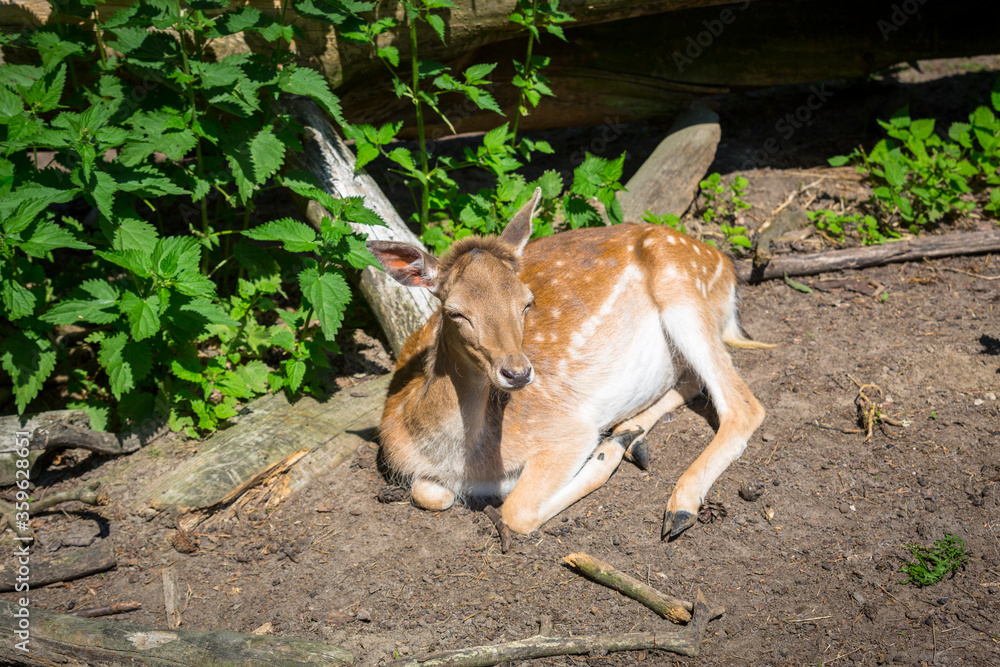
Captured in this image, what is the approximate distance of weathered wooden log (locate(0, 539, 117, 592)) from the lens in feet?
10.7

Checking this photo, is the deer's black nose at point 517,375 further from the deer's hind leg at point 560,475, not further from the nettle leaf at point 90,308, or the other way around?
the nettle leaf at point 90,308

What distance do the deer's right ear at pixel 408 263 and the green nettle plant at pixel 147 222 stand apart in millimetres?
292

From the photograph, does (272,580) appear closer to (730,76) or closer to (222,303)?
(222,303)

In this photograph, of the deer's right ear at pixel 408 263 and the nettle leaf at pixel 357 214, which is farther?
the nettle leaf at pixel 357 214

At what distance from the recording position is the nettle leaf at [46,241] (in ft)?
10.8

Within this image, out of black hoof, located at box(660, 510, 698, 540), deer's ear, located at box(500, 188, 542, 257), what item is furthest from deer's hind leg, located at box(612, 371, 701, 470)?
deer's ear, located at box(500, 188, 542, 257)

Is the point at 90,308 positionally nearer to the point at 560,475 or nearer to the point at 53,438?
the point at 53,438

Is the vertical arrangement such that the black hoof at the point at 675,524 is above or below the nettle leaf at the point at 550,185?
below

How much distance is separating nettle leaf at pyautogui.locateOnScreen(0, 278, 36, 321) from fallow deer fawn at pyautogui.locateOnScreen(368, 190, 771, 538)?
5.81 ft

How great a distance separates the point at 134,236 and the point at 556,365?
2.44 meters

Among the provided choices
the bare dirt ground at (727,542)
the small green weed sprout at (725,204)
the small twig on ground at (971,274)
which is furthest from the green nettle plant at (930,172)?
the bare dirt ground at (727,542)

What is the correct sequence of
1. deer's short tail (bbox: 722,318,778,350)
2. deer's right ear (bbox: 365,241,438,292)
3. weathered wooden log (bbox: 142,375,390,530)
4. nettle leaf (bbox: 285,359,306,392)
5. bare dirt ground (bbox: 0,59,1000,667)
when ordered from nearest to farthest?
bare dirt ground (bbox: 0,59,1000,667) < deer's right ear (bbox: 365,241,438,292) < weathered wooden log (bbox: 142,375,390,530) < nettle leaf (bbox: 285,359,306,392) < deer's short tail (bbox: 722,318,778,350)

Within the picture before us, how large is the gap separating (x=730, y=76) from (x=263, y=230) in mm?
4631

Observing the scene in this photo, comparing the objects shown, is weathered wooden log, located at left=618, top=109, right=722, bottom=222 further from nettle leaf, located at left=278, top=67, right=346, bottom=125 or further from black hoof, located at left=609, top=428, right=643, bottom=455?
nettle leaf, located at left=278, top=67, right=346, bottom=125
